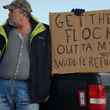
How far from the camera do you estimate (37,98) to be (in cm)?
681

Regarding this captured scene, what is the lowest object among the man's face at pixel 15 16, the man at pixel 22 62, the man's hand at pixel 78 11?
the man at pixel 22 62

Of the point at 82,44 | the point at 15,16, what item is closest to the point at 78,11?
the point at 82,44

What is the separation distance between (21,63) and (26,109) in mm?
495

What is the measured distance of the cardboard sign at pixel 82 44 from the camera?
7.20 m

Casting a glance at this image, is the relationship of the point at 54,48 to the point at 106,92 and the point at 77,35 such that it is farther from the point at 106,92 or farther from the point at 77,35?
the point at 106,92

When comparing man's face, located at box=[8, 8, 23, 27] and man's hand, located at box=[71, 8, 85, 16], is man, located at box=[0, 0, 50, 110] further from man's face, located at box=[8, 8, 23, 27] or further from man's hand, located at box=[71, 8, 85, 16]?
→ man's hand, located at box=[71, 8, 85, 16]

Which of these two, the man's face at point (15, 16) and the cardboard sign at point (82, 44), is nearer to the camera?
the man's face at point (15, 16)

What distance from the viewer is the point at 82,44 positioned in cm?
725

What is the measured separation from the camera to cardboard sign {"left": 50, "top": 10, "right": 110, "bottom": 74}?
7.20 m

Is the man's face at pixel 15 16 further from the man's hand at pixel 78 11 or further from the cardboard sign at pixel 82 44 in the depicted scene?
the man's hand at pixel 78 11

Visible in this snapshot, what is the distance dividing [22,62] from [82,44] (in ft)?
2.76

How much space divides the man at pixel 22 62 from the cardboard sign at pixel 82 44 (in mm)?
361

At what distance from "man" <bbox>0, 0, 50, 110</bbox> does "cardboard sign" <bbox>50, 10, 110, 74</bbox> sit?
14.2 inches

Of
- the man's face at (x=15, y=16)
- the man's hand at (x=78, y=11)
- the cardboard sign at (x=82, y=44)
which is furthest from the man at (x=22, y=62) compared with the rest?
the man's hand at (x=78, y=11)
